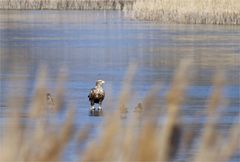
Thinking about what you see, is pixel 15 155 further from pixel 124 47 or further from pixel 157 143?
pixel 124 47

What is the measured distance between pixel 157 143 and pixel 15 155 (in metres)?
0.57

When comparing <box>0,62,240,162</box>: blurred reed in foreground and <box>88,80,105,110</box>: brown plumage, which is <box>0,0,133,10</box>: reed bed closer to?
<box>88,80,105,110</box>: brown plumage

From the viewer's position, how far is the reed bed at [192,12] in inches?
1095

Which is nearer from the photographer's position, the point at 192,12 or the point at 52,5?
the point at 192,12

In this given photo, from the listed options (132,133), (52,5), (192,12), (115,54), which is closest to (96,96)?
(132,133)

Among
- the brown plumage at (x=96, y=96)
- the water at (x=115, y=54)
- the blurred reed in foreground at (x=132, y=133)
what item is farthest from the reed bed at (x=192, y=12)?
the blurred reed in foreground at (x=132, y=133)

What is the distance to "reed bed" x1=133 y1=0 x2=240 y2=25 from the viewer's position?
2781 cm

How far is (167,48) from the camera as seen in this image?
20.6 m

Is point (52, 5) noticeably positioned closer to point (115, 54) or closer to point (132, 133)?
point (115, 54)

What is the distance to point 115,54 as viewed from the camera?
748 inches

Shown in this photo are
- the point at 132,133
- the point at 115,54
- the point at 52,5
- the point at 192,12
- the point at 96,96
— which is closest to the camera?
the point at 132,133

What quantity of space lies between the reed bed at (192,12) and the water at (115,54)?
0.63m

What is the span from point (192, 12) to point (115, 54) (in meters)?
10.5

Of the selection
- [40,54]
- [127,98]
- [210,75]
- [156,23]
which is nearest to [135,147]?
[127,98]
